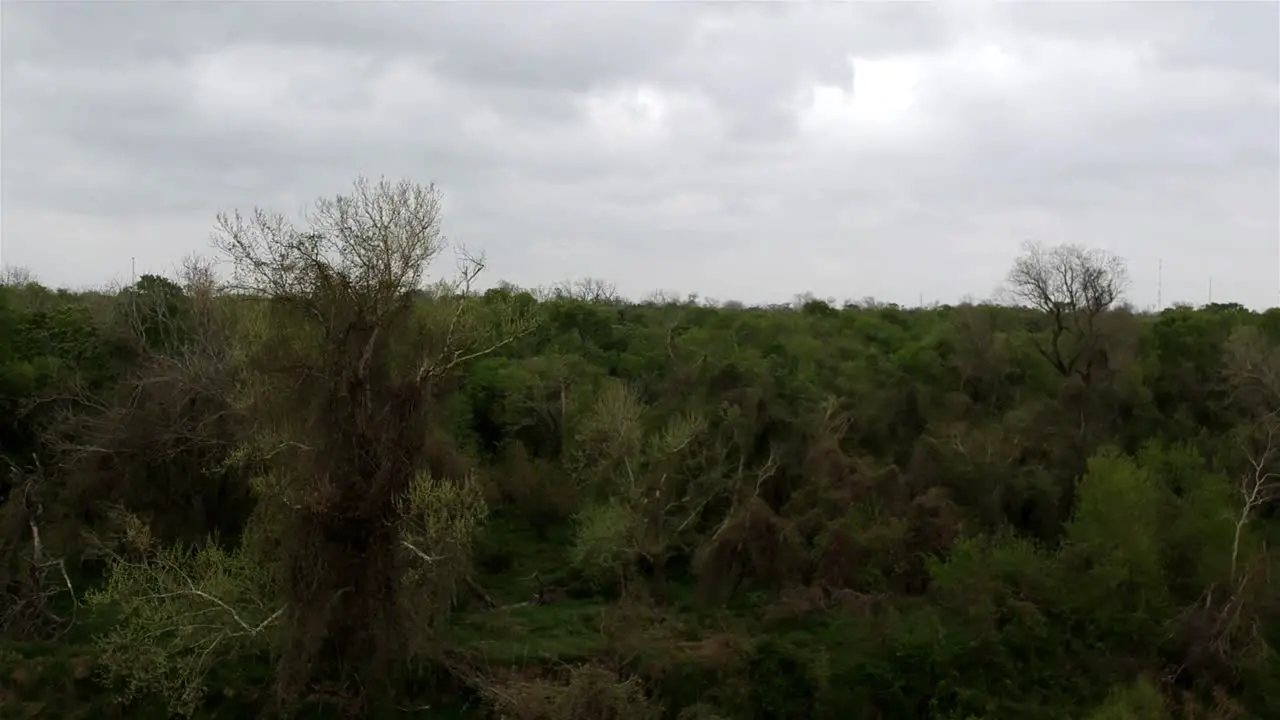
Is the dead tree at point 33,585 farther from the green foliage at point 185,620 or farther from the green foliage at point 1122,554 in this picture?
the green foliage at point 1122,554

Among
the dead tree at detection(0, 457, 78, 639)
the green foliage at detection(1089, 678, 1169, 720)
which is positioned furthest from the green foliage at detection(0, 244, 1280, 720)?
the dead tree at detection(0, 457, 78, 639)

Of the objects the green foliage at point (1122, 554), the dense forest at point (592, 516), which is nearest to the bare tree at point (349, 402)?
the dense forest at point (592, 516)

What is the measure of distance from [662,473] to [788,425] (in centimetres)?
406

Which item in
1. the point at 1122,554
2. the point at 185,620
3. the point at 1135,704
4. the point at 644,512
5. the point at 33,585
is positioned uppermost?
the point at 644,512

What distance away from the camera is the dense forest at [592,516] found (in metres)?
22.0

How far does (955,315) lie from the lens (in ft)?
139

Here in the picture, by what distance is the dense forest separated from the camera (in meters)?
22.0

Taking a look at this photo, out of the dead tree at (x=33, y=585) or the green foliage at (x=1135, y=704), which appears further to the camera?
the dead tree at (x=33, y=585)

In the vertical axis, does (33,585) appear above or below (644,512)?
below

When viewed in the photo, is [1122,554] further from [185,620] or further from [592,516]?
[185,620]

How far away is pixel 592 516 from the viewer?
2945 centimetres

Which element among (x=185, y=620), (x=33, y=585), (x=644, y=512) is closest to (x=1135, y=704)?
(x=644, y=512)

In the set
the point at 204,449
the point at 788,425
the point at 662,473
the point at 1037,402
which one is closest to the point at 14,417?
the point at 204,449

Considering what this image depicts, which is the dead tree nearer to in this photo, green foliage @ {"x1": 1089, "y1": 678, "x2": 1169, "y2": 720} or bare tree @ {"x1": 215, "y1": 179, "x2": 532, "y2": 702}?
bare tree @ {"x1": 215, "y1": 179, "x2": 532, "y2": 702}
